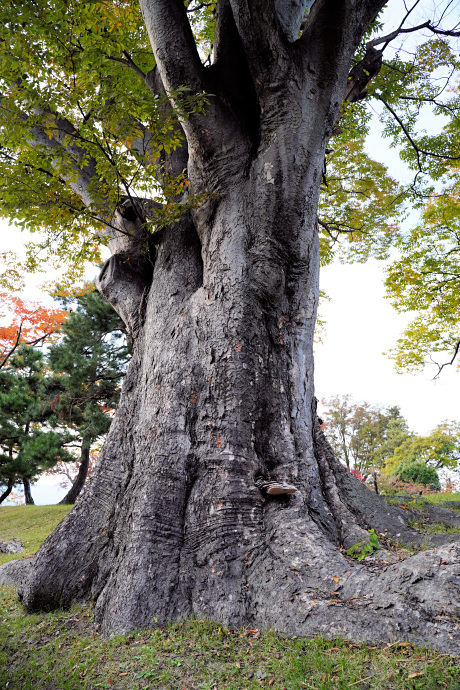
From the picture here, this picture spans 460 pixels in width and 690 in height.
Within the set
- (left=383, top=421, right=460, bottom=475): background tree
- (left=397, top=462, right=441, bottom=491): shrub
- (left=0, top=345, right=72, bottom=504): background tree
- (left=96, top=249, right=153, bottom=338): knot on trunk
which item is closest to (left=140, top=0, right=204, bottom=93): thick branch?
(left=96, top=249, right=153, bottom=338): knot on trunk

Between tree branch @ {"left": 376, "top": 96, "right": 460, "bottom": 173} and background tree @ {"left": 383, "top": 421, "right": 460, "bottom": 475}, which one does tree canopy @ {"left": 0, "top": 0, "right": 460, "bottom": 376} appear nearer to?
tree branch @ {"left": 376, "top": 96, "right": 460, "bottom": 173}

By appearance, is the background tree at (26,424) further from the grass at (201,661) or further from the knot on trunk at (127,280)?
the grass at (201,661)

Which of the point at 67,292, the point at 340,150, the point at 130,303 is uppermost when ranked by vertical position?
the point at 340,150

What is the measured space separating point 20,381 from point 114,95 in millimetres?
10782

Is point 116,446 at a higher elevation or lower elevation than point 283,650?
higher

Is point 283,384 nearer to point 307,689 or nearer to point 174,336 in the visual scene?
point 174,336

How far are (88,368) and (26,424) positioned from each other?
3672mm

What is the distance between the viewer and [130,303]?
5145mm

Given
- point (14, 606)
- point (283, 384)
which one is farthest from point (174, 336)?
point (14, 606)

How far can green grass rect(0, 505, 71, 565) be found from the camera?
8798mm

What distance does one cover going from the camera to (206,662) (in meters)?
2.27

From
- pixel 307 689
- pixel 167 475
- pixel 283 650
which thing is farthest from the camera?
pixel 167 475

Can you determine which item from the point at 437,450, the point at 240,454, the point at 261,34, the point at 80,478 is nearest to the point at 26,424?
the point at 80,478

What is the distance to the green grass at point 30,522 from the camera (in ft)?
28.9
